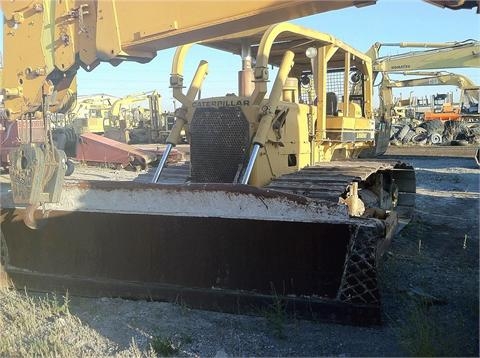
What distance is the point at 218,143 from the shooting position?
5.16 meters

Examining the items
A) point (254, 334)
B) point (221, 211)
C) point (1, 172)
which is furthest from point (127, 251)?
point (1, 172)

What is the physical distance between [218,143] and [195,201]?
1.25 metres

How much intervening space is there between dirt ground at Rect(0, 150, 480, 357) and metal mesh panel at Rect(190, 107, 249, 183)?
5.12 ft

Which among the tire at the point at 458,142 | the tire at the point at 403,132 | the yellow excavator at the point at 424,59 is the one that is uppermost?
the yellow excavator at the point at 424,59

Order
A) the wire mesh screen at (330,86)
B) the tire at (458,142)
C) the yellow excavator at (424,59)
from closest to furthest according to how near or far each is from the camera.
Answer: the wire mesh screen at (330,86) < the yellow excavator at (424,59) < the tire at (458,142)

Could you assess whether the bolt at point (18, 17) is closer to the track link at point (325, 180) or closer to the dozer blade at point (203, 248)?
the dozer blade at point (203, 248)

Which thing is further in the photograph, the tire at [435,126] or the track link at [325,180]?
the tire at [435,126]

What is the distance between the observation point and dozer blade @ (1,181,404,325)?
146 inches

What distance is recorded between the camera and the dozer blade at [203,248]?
3.70m

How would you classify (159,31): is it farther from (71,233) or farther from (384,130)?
(384,130)

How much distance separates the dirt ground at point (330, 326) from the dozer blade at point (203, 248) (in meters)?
0.14

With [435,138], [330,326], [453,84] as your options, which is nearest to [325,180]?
[330,326]

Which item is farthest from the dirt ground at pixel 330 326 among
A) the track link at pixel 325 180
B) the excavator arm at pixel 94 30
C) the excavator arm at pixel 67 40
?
the excavator arm at pixel 94 30

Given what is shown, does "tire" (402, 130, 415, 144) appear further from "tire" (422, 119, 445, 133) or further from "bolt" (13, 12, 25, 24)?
"bolt" (13, 12, 25, 24)
